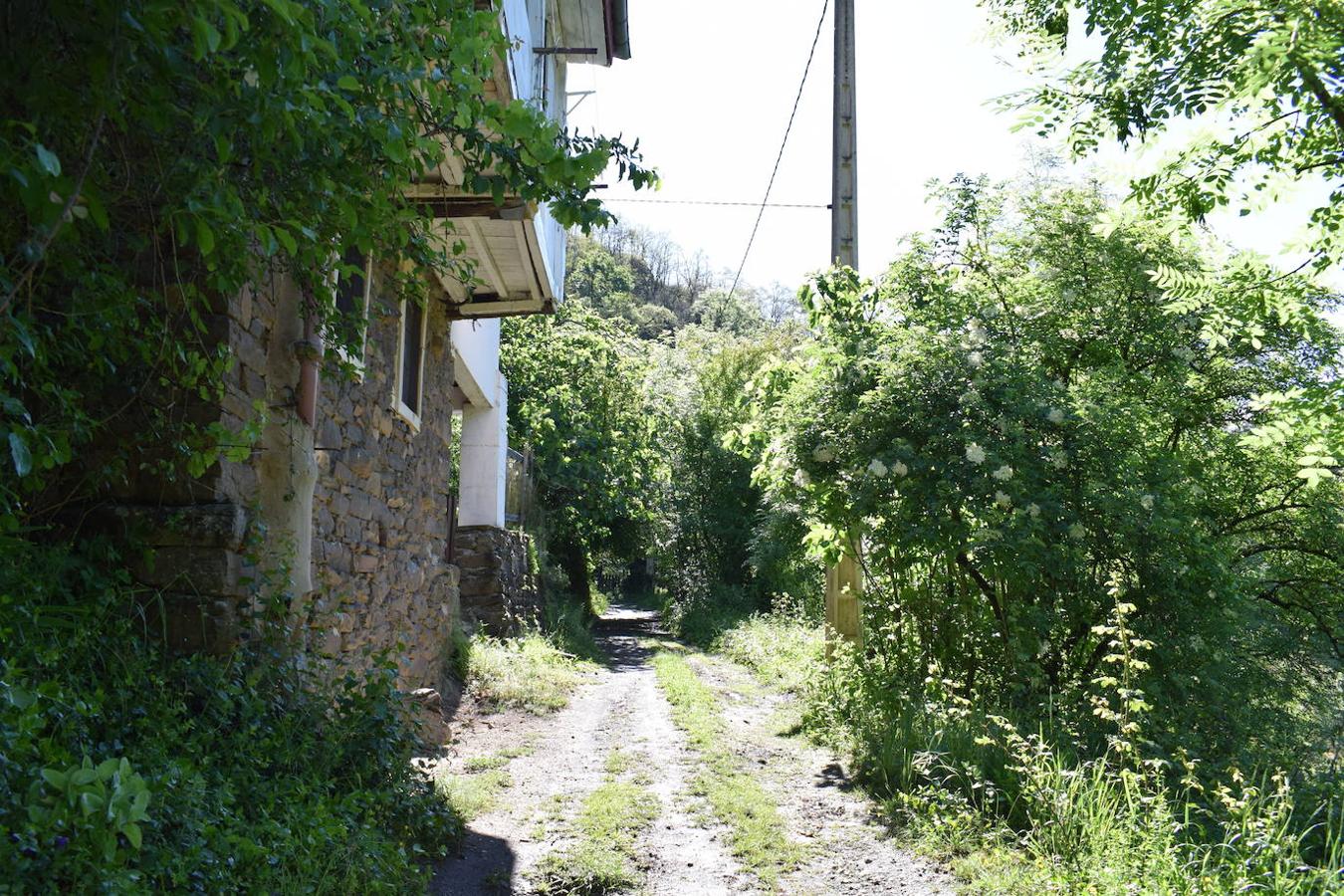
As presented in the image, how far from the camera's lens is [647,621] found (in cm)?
2547

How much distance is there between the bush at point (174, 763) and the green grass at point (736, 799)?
65.1 inches

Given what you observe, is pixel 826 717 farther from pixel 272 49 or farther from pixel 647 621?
pixel 647 621

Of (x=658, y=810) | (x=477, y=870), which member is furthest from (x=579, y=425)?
(x=477, y=870)

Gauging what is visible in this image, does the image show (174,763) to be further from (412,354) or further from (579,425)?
(579,425)

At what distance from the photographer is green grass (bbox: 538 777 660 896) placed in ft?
16.0

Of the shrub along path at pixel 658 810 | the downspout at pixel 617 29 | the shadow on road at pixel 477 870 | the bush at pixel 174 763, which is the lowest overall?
the shrub along path at pixel 658 810

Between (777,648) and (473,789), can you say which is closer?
(473,789)

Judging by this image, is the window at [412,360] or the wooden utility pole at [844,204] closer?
the window at [412,360]

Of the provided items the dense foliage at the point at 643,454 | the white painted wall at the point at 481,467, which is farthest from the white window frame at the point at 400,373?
the dense foliage at the point at 643,454

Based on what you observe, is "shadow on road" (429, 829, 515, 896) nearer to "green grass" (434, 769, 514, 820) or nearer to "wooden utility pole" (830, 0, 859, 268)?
"green grass" (434, 769, 514, 820)

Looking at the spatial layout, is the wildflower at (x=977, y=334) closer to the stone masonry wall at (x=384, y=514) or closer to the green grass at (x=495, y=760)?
the stone masonry wall at (x=384, y=514)

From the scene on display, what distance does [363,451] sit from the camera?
276 inches

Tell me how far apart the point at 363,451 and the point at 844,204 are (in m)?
5.52

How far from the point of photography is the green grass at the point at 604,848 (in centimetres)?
488
